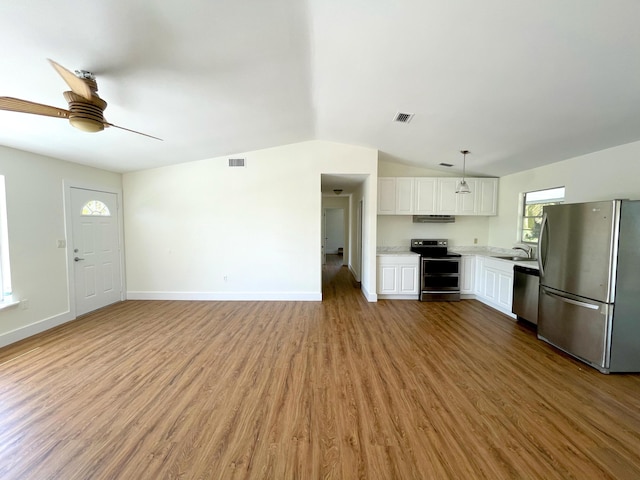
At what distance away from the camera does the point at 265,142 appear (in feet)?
14.6

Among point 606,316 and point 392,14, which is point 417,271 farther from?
point 392,14

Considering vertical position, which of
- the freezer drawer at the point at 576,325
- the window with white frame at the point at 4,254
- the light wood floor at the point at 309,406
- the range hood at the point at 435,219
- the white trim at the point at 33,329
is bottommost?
the light wood floor at the point at 309,406

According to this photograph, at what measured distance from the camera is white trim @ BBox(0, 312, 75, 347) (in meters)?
3.12

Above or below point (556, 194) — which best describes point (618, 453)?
below

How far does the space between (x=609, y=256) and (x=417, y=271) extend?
269 centimetres

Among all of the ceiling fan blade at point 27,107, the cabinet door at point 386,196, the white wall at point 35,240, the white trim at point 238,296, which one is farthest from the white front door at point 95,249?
the cabinet door at point 386,196

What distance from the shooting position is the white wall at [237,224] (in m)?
4.82

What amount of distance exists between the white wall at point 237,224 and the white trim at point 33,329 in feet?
4.05

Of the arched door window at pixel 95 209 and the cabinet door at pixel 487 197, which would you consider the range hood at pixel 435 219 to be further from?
the arched door window at pixel 95 209

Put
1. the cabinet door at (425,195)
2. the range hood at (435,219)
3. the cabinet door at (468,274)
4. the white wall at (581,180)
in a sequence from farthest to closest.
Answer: the range hood at (435,219) → the cabinet door at (425,195) → the cabinet door at (468,274) → the white wall at (581,180)

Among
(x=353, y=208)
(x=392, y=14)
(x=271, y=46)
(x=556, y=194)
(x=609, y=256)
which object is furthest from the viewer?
(x=353, y=208)

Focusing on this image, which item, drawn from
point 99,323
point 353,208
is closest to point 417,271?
point 353,208

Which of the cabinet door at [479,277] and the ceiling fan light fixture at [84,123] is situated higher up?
the ceiling fan light fixture at [84,123]

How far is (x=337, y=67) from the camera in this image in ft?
8.08
